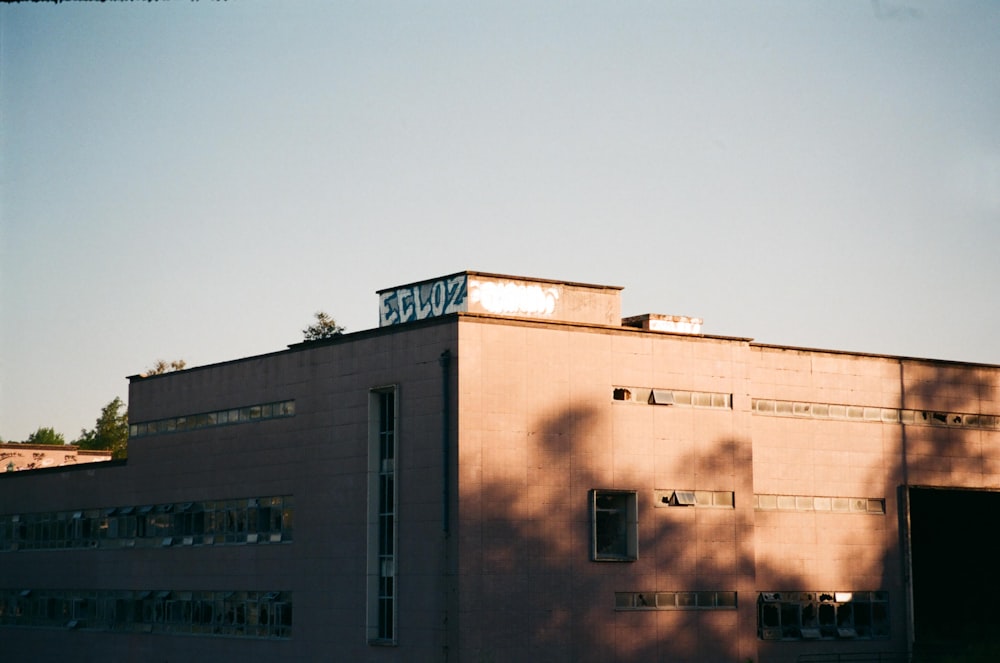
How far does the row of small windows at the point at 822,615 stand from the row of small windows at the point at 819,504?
354 cm

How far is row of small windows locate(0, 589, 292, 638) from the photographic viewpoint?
182ft

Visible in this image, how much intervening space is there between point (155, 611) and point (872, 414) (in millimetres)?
34120

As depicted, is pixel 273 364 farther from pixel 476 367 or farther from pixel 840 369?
pixel 840 369

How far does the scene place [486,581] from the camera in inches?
1837

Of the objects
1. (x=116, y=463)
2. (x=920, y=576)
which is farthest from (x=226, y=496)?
(x=920, y=576)

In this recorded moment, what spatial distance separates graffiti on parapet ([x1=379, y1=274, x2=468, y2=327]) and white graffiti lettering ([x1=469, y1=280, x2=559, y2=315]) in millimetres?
674

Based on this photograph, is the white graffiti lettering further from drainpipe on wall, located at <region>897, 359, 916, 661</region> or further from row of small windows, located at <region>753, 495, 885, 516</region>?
drainpipe on wall, located at <region>897, 359, 916, 661</region>

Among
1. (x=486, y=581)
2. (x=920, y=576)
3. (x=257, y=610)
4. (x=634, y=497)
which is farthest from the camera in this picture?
(x=920, y=576)

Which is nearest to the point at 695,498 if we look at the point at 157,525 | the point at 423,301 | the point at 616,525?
the point at 616,525

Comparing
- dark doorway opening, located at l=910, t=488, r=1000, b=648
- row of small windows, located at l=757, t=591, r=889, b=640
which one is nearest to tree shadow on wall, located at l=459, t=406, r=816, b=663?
row of small windows, located at l=757, t=591, r=889, b=640

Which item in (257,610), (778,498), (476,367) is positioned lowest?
(257,610)

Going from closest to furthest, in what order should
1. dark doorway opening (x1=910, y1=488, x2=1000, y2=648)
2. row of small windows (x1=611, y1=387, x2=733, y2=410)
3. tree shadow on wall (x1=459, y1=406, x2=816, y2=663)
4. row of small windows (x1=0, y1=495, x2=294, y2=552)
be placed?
1. tree shadow on wall (x1=459, y1=406, x2=816, y2=663)
2. row of small windows (x1=611, y1=387, x2=733, y2=410)
3. row of small windows (x1=0, y1=495, x2=294, y2=552)
4. dark doorway opening (x1=910, y1=488, x2=1000, y2=648)

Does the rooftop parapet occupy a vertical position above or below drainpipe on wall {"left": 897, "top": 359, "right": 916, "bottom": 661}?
above

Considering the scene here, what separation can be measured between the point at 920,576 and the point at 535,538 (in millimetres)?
24151
